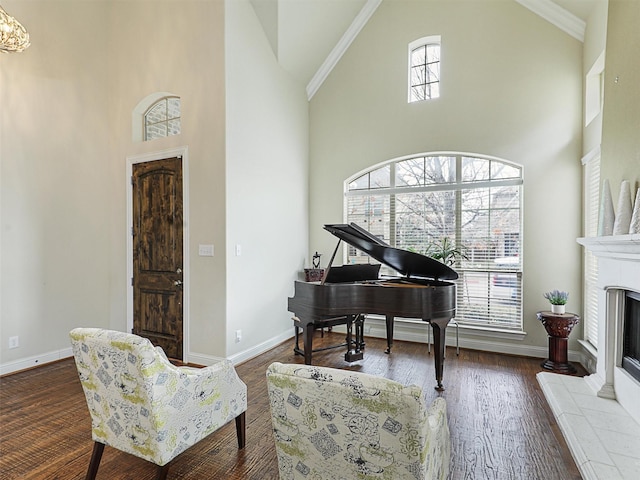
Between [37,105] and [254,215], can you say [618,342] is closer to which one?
[254,215]

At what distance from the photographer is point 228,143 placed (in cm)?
400

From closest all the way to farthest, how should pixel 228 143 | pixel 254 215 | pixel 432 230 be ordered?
pixel 228 143 < pixel 254 215 < pixel 432 230

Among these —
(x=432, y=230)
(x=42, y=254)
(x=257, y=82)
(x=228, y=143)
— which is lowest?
(x=42, y=254)

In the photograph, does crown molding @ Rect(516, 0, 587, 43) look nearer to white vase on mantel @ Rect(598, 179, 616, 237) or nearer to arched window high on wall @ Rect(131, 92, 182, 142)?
white vase on mantel @ Rect(598, 179, 616, 237)

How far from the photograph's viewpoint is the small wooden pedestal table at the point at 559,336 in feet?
12.4

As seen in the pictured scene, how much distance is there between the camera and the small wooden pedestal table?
3793 millimetres

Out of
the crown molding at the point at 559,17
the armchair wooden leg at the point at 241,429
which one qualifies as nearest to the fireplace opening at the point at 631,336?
the armchair wooden leg at the point at 241,429

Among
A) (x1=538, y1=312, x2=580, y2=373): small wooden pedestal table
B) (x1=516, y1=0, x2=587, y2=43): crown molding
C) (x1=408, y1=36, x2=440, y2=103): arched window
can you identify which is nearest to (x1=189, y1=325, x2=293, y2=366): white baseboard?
(x1=538, y1=312, x2=580, y2=373): small wooden pedestal table

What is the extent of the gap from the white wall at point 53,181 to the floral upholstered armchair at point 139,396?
278cm

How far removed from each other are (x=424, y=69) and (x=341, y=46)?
1.30m


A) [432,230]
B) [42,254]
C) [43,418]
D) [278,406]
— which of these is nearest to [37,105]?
[42,254]

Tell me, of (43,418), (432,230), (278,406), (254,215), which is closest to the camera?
(278,406)

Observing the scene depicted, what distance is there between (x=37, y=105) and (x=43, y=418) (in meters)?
3.29

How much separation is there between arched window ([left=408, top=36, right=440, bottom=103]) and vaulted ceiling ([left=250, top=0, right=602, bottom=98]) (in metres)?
0.90
